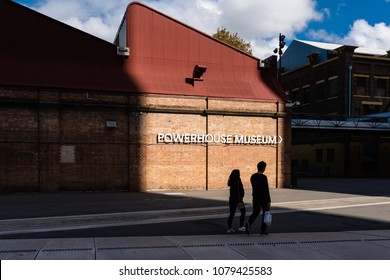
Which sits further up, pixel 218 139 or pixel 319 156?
pixel 218 139

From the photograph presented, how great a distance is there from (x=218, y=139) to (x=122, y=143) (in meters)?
5.67

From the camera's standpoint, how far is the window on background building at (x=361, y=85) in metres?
44.8

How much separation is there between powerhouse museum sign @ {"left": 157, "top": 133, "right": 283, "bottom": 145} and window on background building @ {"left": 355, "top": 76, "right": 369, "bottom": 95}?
79.5ft

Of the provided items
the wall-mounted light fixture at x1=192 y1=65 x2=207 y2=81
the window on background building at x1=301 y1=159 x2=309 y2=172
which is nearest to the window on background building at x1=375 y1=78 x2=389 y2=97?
the window on background building at x1=301 y1=159 x2=309 y2=172

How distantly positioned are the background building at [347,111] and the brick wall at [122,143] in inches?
694

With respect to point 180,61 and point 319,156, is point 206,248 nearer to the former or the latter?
point 180,61

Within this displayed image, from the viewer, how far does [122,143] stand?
71.5ft

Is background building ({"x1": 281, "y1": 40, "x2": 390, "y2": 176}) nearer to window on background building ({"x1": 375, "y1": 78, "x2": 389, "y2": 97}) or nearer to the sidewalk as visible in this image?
window on background building ({"x1": 375, "y1": 78, "x2": 389, "y2": 97})

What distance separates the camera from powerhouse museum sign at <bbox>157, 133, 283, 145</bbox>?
22.5 m

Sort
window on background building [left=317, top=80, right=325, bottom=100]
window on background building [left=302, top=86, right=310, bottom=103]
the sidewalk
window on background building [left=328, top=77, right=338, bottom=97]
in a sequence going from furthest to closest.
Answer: window on background building [left=302, top=86, right=310, bottom=103], window on background building [left=317, top=80, right=325, bottom=100], window on background building [left=328, top=77, right=338, bottom=97], the sidewalk

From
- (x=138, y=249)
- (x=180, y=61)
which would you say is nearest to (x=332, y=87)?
(x=180, y=61)
